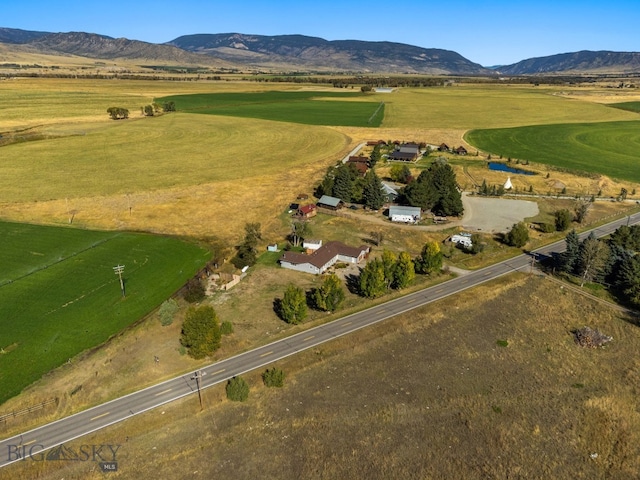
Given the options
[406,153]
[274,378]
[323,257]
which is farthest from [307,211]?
[406,153]

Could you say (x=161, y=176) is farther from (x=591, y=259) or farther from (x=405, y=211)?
(x=591, y=259)

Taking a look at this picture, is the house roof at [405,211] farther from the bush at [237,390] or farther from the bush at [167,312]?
the bush at [237,390]

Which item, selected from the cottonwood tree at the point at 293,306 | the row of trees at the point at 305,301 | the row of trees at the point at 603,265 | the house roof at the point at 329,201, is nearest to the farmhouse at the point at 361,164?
the house roof at the point at 329,201

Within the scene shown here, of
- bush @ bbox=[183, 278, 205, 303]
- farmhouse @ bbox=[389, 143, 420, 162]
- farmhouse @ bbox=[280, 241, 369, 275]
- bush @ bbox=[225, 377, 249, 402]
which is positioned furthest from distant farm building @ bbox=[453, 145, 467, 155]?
bush @ bbox=[225, 377, 249, 402]

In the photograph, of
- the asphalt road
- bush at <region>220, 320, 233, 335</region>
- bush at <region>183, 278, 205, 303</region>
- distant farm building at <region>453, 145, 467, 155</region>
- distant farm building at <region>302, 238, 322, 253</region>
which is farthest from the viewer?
distant farm building at <region>453, 145, 467, 155</region>

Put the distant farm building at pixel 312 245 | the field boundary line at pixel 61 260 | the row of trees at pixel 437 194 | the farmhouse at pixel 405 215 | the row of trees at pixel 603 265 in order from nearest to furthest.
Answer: the field boundary line at pixel 61 260 → the row of trees at pixel 603 265 → the distant farm building at pixel 312 245 → the farmhouse at pixel 405 215 → the row of trees at pixel 437 194

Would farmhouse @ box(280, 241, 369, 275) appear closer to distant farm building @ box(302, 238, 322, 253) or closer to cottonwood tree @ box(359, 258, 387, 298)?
distant farm building @ box(302, 238, 322, 253)
